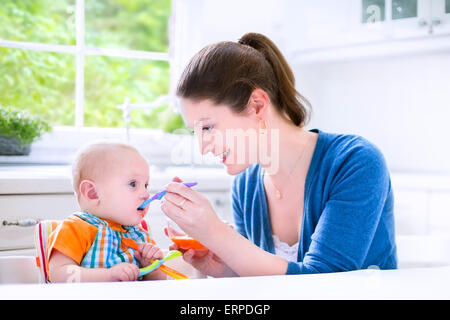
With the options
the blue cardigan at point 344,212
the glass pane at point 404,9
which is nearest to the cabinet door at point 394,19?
the glass pane at point 404,9

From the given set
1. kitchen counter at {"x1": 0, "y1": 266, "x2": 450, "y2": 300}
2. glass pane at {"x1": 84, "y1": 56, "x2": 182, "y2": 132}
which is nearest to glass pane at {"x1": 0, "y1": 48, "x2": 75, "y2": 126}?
glass pane at {"x1": 84, "y1": 56, "x2": 182, "y2": 132}

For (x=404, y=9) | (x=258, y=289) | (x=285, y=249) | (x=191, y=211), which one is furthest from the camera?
(x=404, y=9)

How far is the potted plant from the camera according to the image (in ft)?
6.66

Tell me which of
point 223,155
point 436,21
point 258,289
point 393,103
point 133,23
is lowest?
point 258,289

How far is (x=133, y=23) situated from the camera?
16.8 ft

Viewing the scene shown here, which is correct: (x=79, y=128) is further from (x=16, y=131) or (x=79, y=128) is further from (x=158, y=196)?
(x=158, y=196)

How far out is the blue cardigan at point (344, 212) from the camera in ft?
3.70

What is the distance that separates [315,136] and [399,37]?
1.06 meters

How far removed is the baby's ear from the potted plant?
100 cm

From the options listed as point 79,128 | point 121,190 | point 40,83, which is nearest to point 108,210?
point 121,190

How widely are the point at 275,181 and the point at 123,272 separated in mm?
574

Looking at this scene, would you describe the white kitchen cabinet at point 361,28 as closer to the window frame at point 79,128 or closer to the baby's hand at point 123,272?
the window frame at point 79,128
